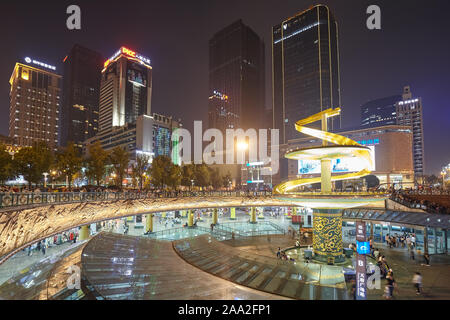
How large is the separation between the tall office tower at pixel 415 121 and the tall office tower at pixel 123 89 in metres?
164

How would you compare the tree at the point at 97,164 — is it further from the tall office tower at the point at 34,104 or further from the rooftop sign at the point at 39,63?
the rooftop sign at the point at 39,63

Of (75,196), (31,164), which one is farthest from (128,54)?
(75,196)

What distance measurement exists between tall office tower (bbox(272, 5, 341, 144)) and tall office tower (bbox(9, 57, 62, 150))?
127118mm

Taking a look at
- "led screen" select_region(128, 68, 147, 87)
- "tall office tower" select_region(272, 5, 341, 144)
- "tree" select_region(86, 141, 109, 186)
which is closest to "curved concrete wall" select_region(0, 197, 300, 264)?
"tree" select_region(86, 141, 109, 186)

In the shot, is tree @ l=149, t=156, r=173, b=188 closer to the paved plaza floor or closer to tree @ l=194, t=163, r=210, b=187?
tree @ l=194, t=163, r=210, b=187

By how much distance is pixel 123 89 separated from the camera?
512ft

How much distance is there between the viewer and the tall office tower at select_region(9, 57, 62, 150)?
4833 inches

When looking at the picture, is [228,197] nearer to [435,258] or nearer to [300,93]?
[435,258]

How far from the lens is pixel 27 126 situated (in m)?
124

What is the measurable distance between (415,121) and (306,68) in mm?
71855

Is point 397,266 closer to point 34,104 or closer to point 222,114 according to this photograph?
point 34,104

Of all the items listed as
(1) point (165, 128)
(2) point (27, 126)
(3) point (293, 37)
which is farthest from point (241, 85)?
(2) point (27, 126)

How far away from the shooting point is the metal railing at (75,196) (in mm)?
13087

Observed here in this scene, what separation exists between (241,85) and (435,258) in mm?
182100
